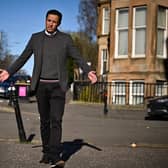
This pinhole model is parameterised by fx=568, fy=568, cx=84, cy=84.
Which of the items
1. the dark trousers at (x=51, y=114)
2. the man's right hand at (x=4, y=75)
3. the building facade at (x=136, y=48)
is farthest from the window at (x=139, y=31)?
the man's right hand at (x=4, y=75)

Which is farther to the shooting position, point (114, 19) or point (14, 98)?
point (114, 19)

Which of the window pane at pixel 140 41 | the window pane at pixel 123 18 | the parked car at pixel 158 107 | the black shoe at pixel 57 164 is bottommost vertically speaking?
the parked car at pixel 158 107

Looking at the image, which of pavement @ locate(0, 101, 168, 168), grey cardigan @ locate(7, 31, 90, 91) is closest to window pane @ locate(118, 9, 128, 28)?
pavement @ locate(0, 101, 168, 168)

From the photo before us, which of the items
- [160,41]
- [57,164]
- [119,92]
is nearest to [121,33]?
[160,41]

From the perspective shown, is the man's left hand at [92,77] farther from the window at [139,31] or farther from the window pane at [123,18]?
the window pane at [123,18]

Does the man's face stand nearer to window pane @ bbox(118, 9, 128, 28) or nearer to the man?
the man

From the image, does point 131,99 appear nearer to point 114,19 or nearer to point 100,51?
point 114,19

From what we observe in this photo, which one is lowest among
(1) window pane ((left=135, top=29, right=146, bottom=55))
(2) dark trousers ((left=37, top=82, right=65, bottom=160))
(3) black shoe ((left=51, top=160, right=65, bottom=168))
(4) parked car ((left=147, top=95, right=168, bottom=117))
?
(4) parked car ((left=147, top=95, right=168, bottom=117))

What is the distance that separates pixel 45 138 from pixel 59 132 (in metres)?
A: 0.44

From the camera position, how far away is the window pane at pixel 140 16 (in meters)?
28.4

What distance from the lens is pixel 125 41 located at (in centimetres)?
2911

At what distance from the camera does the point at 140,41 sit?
93.4 feet

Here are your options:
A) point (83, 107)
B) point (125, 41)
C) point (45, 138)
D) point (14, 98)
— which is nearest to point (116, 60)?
point (125, 41)

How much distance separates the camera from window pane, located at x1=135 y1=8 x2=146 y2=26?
28375 millimetres
